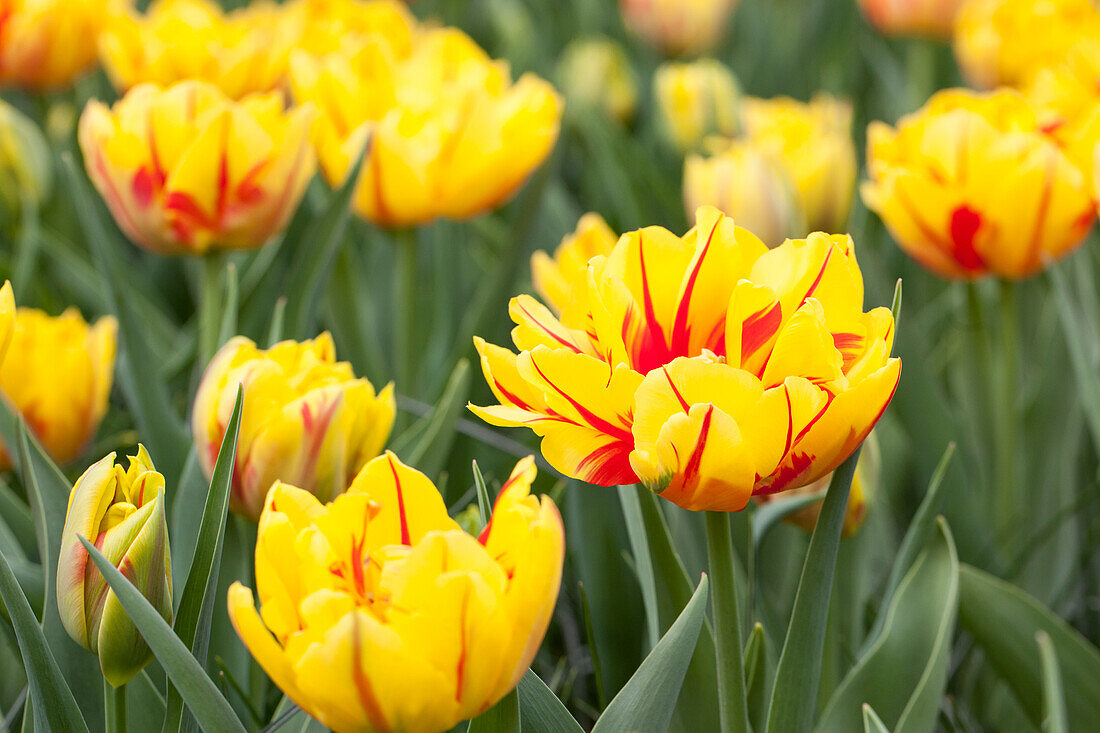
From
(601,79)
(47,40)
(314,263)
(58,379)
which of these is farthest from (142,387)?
(601,79)

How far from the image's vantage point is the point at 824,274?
43cm

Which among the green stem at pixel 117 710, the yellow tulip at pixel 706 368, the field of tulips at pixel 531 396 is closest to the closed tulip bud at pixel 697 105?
the field of tulips at pixel 531 396

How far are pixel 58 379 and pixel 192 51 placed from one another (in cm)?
54

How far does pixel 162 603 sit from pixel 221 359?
0.20 m

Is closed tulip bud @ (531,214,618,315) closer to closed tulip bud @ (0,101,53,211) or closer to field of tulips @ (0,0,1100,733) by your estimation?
field of tulips @ (0,0,1100,733)

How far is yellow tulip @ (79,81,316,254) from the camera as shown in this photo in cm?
79

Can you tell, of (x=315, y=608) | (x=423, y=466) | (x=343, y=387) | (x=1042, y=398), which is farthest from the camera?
(x=1042, y=398)

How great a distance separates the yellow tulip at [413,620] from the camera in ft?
1.14

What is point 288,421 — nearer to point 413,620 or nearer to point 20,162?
point 413,620

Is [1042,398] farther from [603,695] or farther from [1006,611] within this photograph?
[603,695]

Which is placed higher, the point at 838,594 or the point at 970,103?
the point at 970,103

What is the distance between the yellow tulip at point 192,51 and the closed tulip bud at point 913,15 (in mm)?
881

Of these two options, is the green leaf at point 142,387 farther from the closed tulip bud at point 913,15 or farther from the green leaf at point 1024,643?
the closed tulip bud at point 913,15

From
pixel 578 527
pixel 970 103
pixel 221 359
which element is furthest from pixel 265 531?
pixel 970 103
